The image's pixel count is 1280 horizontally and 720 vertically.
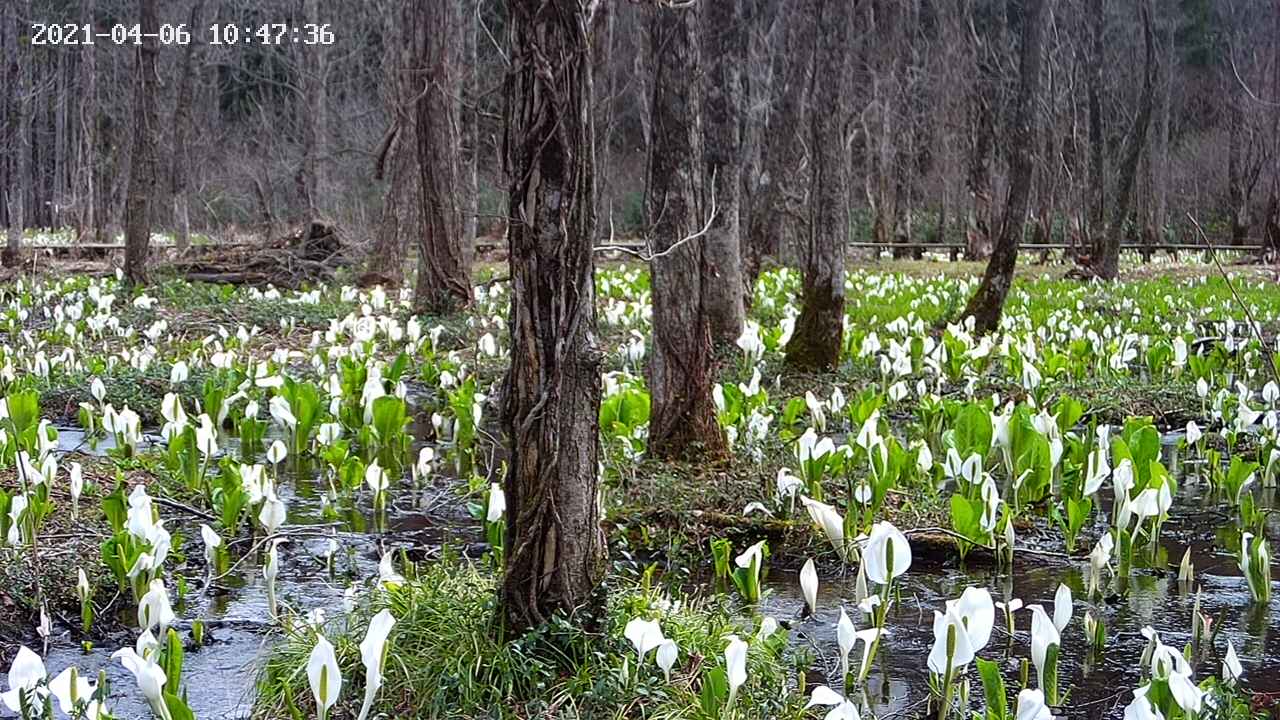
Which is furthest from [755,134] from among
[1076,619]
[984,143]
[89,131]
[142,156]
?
[89,131]

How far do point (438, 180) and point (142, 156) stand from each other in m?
3.87

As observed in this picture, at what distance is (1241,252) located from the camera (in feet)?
85.3

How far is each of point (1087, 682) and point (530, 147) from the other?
7.10 ft

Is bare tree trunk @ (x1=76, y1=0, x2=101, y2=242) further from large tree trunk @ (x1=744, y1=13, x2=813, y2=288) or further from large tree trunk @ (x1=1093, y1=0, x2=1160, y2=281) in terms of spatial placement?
large tree trunk @ (x1=1093, y1=0, x2=1160, y2=281)

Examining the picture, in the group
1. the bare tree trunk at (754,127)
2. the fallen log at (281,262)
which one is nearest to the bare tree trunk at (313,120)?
the fallen log at (281,262)

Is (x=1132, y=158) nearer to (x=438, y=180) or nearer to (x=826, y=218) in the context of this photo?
(x=438, y=180)

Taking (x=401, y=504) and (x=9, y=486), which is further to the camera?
(x=401, y=504)

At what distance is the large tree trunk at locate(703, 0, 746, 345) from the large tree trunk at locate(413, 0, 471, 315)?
386 cm

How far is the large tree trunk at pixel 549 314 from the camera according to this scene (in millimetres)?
3184

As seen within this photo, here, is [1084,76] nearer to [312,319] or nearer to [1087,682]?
[312,319]

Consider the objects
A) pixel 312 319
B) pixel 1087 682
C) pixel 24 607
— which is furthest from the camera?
pixel 312 319

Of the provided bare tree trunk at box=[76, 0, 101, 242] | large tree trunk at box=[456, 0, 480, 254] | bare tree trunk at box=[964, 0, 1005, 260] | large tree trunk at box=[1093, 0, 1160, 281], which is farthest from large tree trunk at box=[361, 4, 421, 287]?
bare tree trunk at box=[964, 0, 1005, 260]

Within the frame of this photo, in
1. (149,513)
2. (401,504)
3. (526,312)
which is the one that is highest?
(526,312)

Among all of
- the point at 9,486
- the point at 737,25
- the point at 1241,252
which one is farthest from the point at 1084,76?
the point at 9,486
